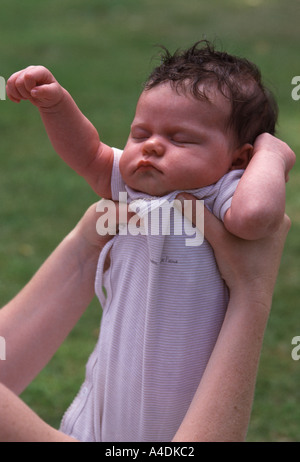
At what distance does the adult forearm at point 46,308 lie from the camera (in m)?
2.25

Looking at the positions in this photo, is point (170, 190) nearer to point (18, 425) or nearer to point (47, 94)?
point (47, 94)

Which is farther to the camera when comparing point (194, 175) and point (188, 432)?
point (194, 175)

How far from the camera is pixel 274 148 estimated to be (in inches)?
78.1

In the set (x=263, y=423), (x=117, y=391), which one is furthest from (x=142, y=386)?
(x=263, y=423)

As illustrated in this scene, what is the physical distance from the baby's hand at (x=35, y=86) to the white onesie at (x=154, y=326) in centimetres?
25

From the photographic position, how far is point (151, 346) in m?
1.98

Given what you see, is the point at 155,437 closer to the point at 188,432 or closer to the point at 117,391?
the point at 117,391

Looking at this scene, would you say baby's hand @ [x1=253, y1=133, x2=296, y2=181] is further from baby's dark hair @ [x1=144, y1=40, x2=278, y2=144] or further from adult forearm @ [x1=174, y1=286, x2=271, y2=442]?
adult forearm @ [x1=174, y1=286, x2=271, y2=442]

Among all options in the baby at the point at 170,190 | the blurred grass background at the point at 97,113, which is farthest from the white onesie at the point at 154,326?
the blurred grass background at the point at 97,113

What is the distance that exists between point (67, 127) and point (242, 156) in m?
0.47

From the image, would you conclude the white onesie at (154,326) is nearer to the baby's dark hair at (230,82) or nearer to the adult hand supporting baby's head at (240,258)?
the adult hand supporting baby's head at (240,258)

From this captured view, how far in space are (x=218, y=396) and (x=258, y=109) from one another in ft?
2.42
